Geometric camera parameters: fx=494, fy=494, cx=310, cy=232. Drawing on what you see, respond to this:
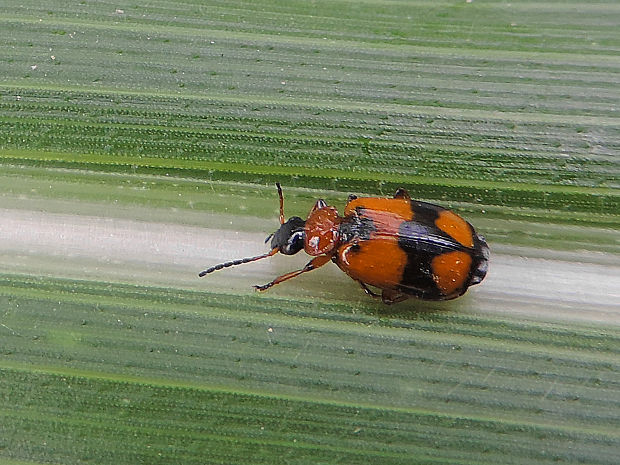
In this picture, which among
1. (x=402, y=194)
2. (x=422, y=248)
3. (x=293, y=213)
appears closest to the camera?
(x=422, y=248)

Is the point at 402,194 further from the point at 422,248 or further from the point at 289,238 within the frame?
the point at 289,238

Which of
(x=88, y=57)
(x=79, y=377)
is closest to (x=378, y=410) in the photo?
(x=79, y=377)

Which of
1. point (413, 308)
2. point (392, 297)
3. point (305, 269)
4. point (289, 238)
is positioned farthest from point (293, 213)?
point (413, 308)

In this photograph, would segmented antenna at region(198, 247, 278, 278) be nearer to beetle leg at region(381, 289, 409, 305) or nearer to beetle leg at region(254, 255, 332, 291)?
beetle leg at region(254, 255, 332, 291)

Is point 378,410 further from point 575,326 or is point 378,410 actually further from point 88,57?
point 88,57

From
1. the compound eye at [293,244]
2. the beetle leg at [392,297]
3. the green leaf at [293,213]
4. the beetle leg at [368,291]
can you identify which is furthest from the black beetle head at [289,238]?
the beetle leg at [392,297]

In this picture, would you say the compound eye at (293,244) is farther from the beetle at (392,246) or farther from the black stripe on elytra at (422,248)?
the black stripe on elytra at (422,248)

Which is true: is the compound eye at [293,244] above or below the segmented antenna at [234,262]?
above
